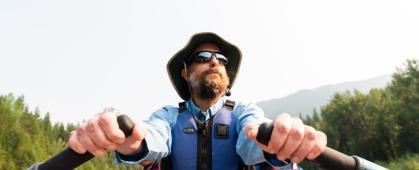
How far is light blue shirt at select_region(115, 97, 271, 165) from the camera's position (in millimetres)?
2436

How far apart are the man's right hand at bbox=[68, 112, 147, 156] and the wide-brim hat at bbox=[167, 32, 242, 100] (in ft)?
7.41

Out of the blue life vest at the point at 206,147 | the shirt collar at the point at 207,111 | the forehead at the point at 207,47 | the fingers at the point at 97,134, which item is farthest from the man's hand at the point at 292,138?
the forehead at the point at 207,47

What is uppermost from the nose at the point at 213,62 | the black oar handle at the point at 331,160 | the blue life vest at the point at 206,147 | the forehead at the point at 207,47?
the forehead at the point at 207,47

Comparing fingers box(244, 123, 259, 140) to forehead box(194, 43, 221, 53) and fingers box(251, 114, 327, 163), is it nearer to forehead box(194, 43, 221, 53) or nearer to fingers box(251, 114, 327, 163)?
fingers box(251, 114, 327, 163)

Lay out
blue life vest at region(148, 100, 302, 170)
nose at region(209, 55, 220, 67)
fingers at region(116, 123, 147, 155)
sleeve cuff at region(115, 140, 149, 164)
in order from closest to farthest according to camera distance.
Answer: fingers at region(116, 123, 147, 155) → sleeve cuff at region(115, 140, 149, 164) → blue life vest at region(148, 100, 302, 170) → nose at region(209, 55, 220, 67)

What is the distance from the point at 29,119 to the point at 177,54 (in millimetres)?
39610

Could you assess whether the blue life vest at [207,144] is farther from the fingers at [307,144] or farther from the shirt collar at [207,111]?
the fingers at [307,144]

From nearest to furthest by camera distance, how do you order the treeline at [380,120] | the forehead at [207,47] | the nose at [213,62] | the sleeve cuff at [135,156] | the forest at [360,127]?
the sleeve cuff at [135,156]
the nose at [213,62]
the forehead at [207,47]
the forest at [360,127]
the treeline at [380,120]

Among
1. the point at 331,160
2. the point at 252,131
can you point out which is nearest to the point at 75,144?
the point at 252,131

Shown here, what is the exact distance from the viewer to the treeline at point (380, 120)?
39.6 meters

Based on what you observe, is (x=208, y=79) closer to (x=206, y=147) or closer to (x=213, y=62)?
(x=213, y=62)

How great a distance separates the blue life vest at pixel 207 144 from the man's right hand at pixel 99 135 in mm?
1529

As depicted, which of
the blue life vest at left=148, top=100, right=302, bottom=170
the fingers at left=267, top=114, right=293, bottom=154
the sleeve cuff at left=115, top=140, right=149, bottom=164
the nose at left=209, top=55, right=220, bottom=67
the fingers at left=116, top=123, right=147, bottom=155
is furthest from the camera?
the nose at left=209, top=55, right=220, bottom=67

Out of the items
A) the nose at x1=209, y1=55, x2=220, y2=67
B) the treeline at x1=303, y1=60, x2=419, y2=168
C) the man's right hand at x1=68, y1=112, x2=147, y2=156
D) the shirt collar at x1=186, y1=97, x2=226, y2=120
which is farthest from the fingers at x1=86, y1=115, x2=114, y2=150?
the treeline at x1=303, y1=60, x2=419, y2=168
